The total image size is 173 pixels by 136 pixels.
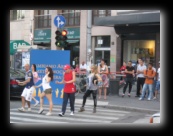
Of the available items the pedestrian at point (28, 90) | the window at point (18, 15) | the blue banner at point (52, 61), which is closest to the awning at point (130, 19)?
the blue banner at point (52, 61)

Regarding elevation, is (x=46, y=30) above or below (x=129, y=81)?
above

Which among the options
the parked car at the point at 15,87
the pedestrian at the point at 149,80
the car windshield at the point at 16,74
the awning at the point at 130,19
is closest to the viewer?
the parked car at the point at 15,87

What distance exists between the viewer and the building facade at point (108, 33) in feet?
80.3

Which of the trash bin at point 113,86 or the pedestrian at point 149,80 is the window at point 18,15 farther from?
the pedestrian at point 149,80

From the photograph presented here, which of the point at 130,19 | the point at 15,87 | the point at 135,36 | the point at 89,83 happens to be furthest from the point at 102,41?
the point at 89,83

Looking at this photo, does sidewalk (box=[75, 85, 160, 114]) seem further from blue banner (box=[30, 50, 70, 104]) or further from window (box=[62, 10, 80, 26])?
window (box=[62, 10, 80, 26])

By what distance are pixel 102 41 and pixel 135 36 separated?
3.19 meters

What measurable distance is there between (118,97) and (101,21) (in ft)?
28.1

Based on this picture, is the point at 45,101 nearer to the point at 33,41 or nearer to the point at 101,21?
the point at 101,21
